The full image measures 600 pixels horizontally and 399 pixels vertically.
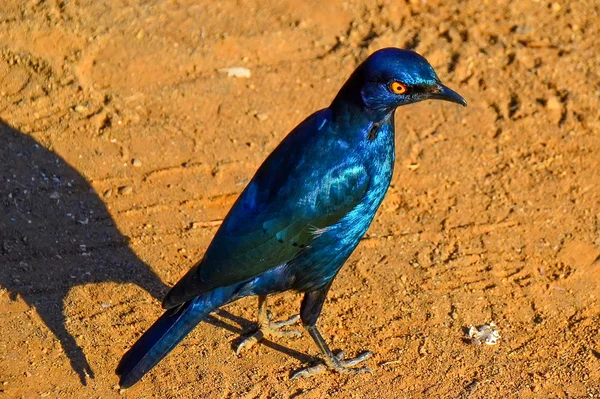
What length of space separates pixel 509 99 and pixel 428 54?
2.23 ft

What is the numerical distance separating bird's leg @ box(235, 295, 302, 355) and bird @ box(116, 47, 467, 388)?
55 cm

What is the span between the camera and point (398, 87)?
14.1ft

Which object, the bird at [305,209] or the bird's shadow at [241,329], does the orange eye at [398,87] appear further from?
the bird's shadow at [241,329]

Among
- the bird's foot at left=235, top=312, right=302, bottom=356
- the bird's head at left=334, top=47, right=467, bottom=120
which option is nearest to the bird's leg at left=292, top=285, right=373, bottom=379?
the bird's foot at left=235, top=312, right=302, bottom=356

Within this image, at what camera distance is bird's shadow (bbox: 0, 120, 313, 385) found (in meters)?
5.36

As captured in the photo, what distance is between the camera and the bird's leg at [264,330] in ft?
17.1

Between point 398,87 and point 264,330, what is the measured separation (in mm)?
1670

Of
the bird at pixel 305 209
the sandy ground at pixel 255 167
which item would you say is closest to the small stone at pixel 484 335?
the sandy ground at pixel 255 167

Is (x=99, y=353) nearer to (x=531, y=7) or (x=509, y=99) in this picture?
(x=509, y=99)

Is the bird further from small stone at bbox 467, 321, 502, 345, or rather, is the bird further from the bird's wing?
small stone at bbox 467, 321, 502, 345

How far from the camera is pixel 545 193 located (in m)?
6.12

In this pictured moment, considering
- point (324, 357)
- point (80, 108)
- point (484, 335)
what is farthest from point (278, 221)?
point (80, 108)

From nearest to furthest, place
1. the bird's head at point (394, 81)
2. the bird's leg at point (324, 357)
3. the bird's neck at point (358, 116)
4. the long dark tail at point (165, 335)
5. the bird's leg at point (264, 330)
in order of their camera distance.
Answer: the bird's head at point (394, 81)
the bird's neck at point (358, 116)
the long dark tail at point (165, 335)
the bird's leg at point (324, 357)
the bird's leg at point (264, 330)

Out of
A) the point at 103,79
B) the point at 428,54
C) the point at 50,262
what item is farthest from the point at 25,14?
the point at 428,54
